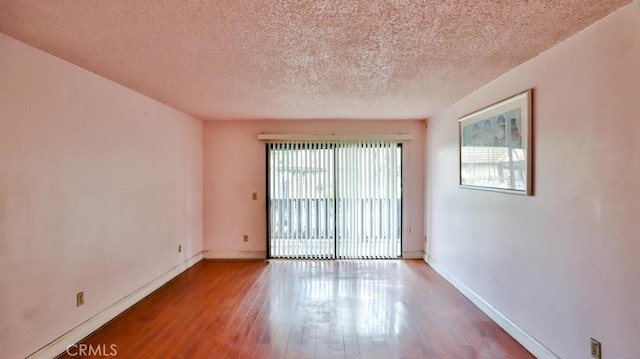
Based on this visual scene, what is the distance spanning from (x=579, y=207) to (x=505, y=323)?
1325 millimetres

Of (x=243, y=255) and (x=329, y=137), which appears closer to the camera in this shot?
(x=329, y=137)

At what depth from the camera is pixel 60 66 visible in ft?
7.68

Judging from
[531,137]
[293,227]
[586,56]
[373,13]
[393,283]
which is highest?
[373,13]

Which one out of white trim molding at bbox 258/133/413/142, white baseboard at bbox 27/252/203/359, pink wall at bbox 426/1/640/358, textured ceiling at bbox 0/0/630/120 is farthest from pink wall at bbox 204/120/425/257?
pink wall at bbox 426/1/640/358

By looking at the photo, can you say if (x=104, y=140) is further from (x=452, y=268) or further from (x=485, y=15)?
(x=452, y=268)

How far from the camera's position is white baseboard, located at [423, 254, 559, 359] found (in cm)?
224

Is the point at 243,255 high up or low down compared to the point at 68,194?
down

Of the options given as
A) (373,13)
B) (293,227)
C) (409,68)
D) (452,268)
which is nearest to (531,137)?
(409,68)

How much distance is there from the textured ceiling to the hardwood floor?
2.26 m

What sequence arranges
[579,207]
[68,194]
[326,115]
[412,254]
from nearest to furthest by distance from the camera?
[579,207] → [68,194] → [326,115] → [412,254]

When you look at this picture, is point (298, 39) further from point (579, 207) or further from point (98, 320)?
point (98, 320)

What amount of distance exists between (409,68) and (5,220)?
3067 mm

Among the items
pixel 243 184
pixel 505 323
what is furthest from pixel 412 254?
pixel 243 184

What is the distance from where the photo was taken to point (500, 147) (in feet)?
8.96
